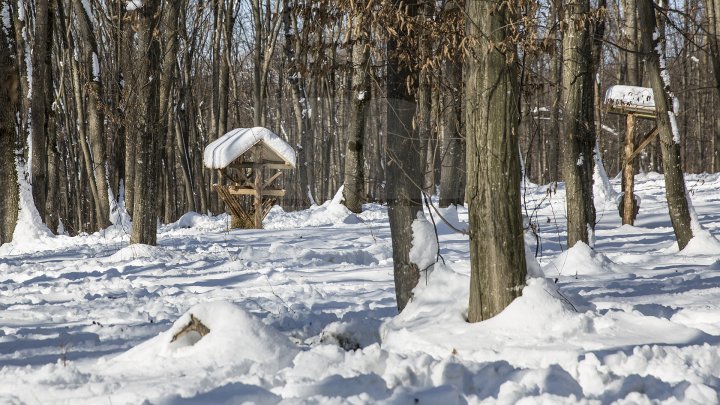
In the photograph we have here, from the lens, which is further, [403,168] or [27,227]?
[27,227]

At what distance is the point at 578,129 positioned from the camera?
912 cm

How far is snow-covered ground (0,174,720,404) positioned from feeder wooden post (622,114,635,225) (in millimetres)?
3655

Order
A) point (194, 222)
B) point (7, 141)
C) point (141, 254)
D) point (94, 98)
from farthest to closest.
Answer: point (194, 222)
point (94, 98)
point (7, 141)
point (141, 254)

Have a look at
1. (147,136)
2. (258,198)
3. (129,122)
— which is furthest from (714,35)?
(258,198)

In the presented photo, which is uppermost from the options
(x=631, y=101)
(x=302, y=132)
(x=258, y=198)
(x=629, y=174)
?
(x=302, y=132)

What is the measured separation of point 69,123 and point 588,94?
23970 mm

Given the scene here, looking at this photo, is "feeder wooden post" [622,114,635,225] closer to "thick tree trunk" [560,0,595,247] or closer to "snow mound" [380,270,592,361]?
"thick tree trunk" [560,0,595,247]

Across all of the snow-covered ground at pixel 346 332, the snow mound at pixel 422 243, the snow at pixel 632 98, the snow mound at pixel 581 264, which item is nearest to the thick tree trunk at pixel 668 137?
the snow-covered ground at pixel 346 332

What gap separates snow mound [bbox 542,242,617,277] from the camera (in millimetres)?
8695

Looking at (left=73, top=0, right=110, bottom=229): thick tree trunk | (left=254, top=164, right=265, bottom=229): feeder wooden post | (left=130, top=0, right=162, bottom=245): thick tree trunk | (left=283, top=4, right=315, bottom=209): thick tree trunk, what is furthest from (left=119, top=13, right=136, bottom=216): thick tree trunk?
(left=283, top=4, right=315, bottom=209): thick tree trunk

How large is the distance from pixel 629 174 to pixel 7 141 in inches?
450

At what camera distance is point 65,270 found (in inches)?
400

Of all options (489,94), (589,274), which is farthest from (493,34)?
(589,274)

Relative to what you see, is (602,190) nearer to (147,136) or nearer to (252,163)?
(252,163)
